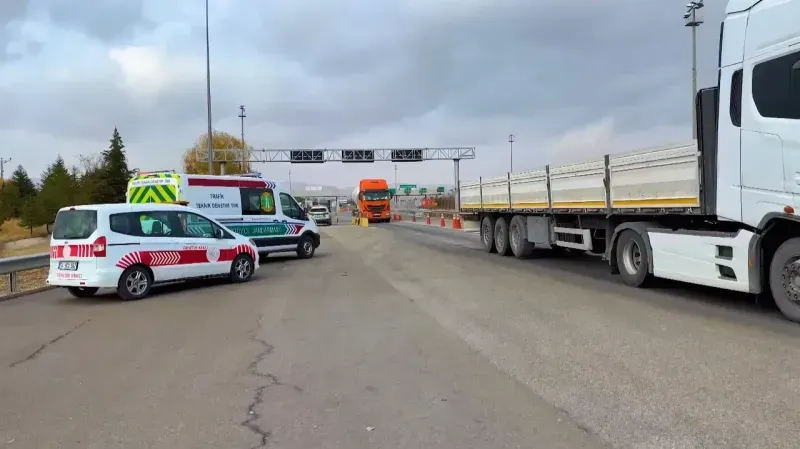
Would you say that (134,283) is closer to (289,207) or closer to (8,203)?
(289,207)

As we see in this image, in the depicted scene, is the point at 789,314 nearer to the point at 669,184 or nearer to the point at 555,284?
the point at 669,184

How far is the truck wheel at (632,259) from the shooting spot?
10695 millimetres

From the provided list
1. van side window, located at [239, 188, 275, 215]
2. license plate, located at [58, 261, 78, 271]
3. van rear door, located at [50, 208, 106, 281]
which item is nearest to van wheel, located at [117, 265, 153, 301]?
van rear door, located at [50, 208, 106, 281]

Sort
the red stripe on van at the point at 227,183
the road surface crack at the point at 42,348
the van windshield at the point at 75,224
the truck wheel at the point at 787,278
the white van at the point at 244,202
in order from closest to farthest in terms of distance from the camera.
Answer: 1. the road surface crack at the point at 42,348
2. the truck wheel at the point at 787,278
3. the van windshield at the point at 75,224
4. the white van at the point at 244,202
5. the red stripe on van at the point at 227,183

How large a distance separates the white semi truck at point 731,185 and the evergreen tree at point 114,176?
5786cm

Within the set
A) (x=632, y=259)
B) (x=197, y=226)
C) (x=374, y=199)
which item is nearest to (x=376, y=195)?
(x=374, y=199)

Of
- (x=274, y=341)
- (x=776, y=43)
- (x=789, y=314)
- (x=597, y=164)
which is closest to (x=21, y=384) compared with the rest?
(x=274, y=341)

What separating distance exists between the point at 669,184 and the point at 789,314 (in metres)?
→ 2.91

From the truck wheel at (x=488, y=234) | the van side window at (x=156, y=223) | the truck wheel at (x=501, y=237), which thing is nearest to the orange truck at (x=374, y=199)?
the truck wheel at (x=488, y=234)

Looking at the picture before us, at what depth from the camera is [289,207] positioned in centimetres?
1902

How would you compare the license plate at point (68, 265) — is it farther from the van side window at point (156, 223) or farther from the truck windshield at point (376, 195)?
the truck windshield at point (376, 195)

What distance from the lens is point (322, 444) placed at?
414 cm

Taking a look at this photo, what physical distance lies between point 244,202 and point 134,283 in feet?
21.7

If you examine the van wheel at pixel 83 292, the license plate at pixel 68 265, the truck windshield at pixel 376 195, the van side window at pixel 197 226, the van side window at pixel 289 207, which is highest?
the truck windshield at pixel 376 195
